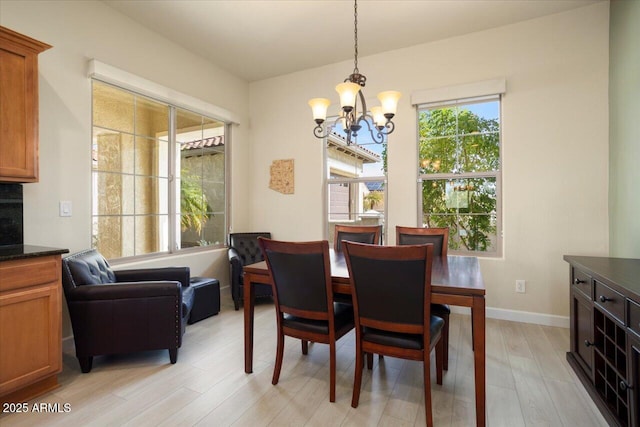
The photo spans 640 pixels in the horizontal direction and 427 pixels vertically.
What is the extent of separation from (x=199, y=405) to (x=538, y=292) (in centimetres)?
319

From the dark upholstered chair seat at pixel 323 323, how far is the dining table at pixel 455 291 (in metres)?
0.21

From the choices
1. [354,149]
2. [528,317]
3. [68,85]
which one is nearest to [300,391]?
[528,317]

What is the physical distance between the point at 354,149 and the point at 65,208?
3.04 metres

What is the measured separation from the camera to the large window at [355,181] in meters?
3.92

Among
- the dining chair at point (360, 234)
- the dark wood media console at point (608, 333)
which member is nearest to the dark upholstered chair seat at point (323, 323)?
the dining chair at point (360, 234)

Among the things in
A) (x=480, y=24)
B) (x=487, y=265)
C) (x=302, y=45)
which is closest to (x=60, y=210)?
(x=302, y=45)

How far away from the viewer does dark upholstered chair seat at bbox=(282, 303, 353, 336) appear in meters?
1.94

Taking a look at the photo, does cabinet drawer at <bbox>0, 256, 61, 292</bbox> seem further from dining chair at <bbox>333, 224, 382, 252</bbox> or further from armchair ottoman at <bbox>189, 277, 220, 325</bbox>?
dining chair at <bbox>333, 224, 382, 252</bbox>

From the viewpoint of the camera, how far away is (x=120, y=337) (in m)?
2.26

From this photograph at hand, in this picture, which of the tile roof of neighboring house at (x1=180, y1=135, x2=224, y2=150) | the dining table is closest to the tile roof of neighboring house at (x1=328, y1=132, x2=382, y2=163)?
the tile roof of neighboring house at (x1=180, y1=135, x2=224, y2=150)

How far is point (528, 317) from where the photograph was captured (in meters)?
3.18

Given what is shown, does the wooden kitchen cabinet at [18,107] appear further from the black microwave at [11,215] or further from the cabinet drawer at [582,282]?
the cabinet drawer at [582,282]

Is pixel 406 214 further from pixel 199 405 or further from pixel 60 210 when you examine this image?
pixel 60 210

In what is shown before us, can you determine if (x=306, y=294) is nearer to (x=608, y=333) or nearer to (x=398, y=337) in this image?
(x=398, y=337)
